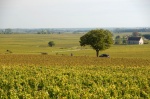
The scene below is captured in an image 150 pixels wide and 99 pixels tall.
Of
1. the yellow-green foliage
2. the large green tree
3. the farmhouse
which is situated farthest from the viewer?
the farmhouse

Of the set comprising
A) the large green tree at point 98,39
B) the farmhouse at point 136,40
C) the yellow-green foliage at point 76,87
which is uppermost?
the large green tree at point 98,39

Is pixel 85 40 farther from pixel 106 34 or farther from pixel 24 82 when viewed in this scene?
pixel 24 82

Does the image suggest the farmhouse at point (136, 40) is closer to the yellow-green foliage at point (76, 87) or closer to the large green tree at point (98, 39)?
the large green tree at point (98, 39)

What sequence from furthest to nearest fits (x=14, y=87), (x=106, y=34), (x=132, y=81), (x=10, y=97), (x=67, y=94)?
(x=106, y=34)
(x=132, y=81)
(x=14, y=87)
(x=67, y=94)
(x=10, y=97)

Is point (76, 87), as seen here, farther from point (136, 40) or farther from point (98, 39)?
point (136, 40)

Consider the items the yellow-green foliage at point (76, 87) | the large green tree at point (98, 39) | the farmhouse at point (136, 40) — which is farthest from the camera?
the farmhouse at point (136, 40)

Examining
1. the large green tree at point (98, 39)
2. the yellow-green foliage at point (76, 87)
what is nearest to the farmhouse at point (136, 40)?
the large green tree at point (98, 39)

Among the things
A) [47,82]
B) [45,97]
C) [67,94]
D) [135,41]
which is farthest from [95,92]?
[135,41]

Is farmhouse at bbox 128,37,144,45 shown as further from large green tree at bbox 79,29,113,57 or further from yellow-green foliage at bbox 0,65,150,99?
yellow-green foliage at bbox 0,65,150,99

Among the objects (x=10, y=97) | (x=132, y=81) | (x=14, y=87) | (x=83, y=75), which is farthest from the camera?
(x=83, y=75)

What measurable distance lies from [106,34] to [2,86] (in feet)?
148

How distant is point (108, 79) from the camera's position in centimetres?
2706

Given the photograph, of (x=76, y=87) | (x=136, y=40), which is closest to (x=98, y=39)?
(x=76, y=87)

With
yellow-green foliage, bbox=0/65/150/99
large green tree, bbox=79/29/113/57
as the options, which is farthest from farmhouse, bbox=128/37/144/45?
yellow-green foliage, bbox=0/65/150/99
